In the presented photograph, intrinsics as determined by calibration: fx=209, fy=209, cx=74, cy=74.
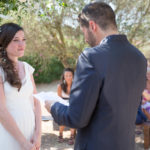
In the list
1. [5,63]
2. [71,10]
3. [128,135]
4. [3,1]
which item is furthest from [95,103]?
[71,10]

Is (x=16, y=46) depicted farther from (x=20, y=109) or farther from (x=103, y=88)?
(x=103, y=88)

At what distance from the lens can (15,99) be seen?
6.36ft

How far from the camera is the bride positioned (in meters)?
1.85

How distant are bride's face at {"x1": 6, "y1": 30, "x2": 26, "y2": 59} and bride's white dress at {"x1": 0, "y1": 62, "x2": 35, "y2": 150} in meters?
0.21

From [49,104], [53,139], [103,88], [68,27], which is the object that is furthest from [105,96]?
[68,27]

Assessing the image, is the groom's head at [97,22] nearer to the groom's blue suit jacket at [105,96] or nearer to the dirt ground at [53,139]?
the groom's blue suit jacket at [105,96]

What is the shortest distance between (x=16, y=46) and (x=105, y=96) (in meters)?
1.16

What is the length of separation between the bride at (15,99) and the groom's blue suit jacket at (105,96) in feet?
2.09

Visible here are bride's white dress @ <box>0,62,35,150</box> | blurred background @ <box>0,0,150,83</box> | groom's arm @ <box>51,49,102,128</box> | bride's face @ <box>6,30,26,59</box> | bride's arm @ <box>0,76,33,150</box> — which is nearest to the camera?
groom's arm @ <box>51,49,102,128</box>

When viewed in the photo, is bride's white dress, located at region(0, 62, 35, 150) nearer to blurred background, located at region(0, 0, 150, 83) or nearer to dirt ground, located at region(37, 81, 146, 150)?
dirt ground, located at region(37, 81, 146, 150)

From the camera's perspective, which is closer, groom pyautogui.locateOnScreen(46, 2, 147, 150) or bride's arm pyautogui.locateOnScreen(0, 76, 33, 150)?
groom pyautogui.locateOnScreen(46, 2, 147, 150)

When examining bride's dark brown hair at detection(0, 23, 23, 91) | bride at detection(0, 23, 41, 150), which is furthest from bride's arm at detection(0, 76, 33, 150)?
bride's dark brown hair at detection(0, 23, 23, 91)

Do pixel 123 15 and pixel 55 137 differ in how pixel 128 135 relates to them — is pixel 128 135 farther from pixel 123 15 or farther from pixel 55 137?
pixel 123 15

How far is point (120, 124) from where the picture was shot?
134 cm
